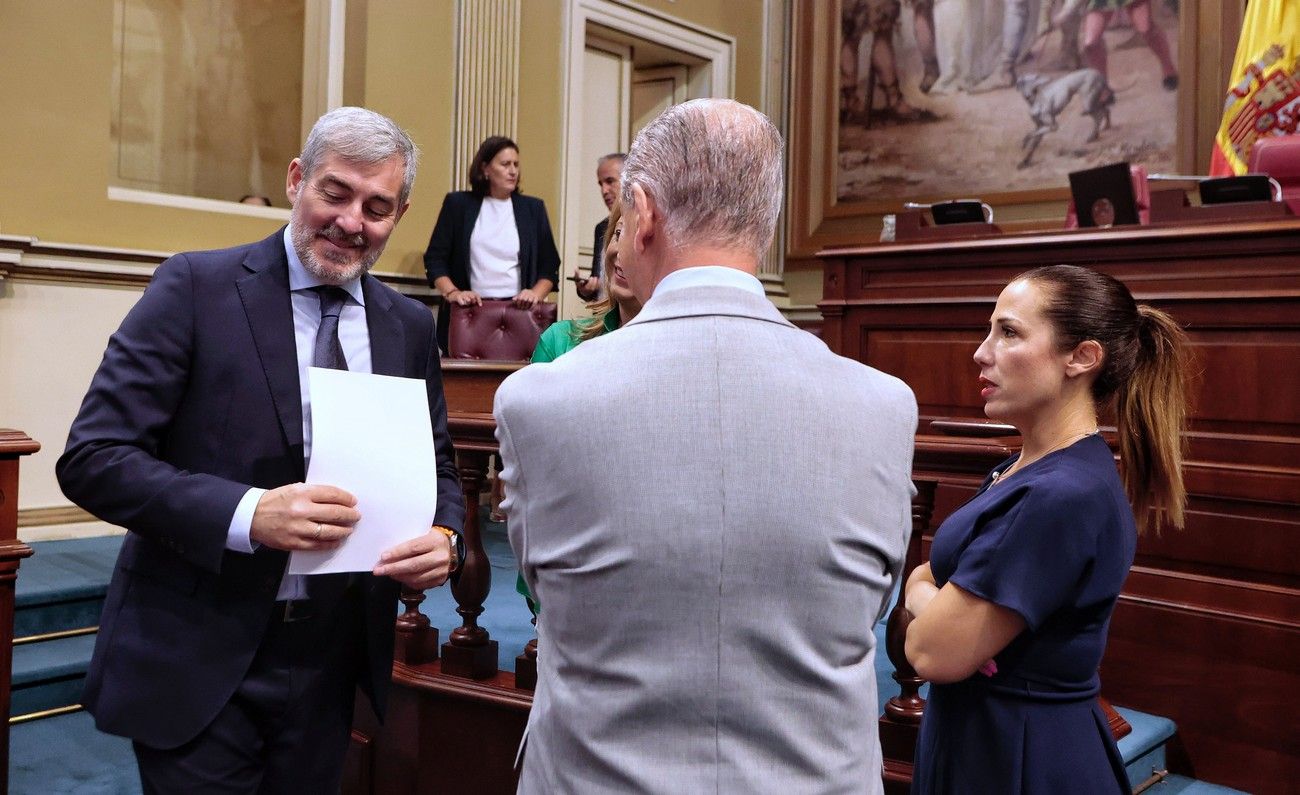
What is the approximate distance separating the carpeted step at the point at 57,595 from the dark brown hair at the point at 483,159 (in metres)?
2.72

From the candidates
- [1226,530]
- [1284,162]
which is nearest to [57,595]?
[1226,530]

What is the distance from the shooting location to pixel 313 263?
1563 millimetres

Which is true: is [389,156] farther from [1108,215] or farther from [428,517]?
[1108,215]

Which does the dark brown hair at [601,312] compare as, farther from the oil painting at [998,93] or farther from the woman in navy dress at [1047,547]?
the oil painting at [998,93]

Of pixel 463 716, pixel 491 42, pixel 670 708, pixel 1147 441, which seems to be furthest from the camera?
pixel 491 42

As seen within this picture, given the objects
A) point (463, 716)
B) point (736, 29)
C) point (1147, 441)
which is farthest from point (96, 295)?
point (736, 29)

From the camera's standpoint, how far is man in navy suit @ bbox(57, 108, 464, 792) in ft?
4.56

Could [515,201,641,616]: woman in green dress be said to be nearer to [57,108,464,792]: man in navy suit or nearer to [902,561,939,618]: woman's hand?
[57,108,464,792]: man in navy suit

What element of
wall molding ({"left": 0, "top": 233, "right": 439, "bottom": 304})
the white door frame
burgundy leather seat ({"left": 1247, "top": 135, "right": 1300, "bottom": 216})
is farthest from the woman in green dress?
the white door frame

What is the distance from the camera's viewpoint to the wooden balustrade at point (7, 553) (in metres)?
2.07

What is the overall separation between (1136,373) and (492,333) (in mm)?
3876

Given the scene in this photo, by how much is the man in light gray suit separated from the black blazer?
4841 millimetres

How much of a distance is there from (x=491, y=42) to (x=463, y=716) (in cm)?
496

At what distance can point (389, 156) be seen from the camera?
1586mm
